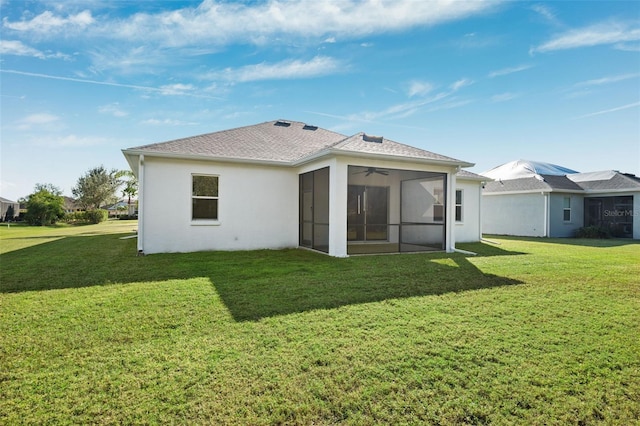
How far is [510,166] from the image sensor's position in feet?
71.7

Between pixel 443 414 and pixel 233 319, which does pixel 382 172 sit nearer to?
pixel 233 319

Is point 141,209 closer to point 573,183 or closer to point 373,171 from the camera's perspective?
point 373,171

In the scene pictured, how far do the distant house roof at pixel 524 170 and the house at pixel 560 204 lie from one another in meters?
0.11

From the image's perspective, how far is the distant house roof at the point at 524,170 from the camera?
1980 cm

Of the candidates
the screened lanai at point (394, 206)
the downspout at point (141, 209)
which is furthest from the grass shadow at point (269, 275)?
the screened lanai at point (394, 206)

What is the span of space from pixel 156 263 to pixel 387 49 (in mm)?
10668

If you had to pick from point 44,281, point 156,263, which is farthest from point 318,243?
point 44,281

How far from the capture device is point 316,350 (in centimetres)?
323

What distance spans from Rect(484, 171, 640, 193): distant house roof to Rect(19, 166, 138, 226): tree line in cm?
3273

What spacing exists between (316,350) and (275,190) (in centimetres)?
824

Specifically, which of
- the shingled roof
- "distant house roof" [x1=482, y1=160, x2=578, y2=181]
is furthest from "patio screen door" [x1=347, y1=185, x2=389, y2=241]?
"distant house roof" [x1=482, y1=160, x2=578, y2=181]

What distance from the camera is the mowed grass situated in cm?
238

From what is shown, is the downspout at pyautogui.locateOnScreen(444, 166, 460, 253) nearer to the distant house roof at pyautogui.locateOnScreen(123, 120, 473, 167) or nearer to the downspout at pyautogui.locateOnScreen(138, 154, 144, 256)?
the distant house roof at pyautogui.locateOnScreen(123, 120, 473, 167)

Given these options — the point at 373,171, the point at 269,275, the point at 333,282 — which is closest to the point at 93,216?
the point at 373,171
